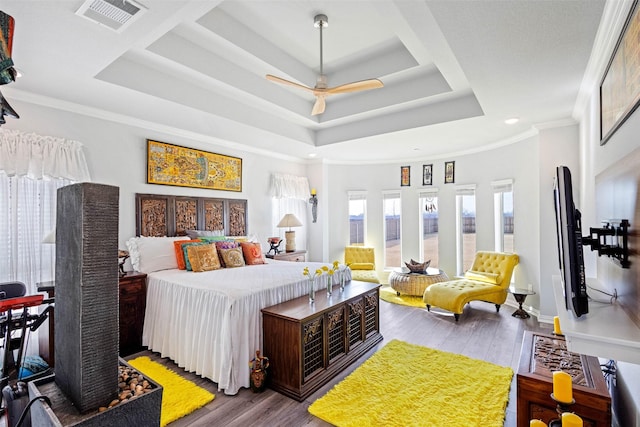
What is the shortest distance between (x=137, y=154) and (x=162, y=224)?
→ 949mm

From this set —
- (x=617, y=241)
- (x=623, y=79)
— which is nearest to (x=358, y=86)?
(x=623, y=79)

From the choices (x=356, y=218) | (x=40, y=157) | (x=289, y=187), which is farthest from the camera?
Result: (x=356, y=218)

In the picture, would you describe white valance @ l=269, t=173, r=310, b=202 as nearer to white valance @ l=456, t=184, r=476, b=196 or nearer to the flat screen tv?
white valance @ l=456, t=184, r=476, b=196

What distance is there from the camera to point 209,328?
2748 mm

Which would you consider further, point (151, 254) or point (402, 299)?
point (402, 299)

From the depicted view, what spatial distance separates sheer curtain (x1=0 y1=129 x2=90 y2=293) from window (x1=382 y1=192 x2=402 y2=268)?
5332mm

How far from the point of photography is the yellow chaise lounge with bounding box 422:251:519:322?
14.4 feet

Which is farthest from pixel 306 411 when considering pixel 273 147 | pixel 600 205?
pixel 273 147

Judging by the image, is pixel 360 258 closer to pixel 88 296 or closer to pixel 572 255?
pixel 572 255

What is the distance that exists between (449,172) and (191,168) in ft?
15.3

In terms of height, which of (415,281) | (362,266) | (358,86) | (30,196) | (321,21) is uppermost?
(321,21)

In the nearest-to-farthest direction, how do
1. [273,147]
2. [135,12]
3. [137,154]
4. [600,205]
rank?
[135,12], [600,205], [137,154], [273,147]

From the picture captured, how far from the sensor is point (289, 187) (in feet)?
20.3

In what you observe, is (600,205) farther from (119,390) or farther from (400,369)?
(119,390)
